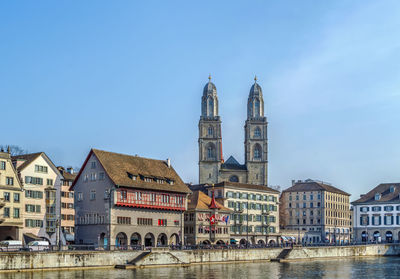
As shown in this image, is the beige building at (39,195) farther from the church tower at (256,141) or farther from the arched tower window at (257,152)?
the arched tower window at (257,152)

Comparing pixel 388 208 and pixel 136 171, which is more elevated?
pixel 136 171

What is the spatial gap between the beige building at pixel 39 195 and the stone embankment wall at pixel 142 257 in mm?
14358

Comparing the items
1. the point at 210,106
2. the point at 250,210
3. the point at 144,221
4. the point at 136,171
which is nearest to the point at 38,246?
the point at 144,221

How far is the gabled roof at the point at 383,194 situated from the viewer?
5797 inches

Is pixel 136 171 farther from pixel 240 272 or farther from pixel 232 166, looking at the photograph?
pixel 232 166

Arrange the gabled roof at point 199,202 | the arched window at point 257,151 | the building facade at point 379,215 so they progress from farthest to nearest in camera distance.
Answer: the arched window at point 257,151, the building facade at point 379,215, the gabled roof at point 199,202

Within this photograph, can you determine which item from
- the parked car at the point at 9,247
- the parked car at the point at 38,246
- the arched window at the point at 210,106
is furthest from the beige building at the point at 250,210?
the parked car at the point at 9,247

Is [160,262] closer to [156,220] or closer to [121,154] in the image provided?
[156,220]

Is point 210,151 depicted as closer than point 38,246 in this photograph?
No

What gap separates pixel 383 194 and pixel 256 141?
35.9m

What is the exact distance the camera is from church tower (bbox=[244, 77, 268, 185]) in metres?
166

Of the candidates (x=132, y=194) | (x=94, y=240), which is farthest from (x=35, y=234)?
(x=132, y=194)

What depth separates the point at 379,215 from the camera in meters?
148

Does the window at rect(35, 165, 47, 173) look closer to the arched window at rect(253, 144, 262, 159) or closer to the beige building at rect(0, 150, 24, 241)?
the beige building at rect(0, 150, 24, 241)
